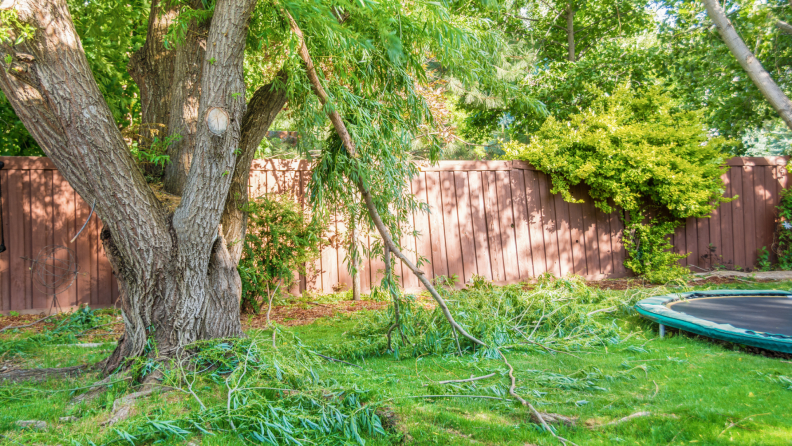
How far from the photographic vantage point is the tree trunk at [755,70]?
532 cm

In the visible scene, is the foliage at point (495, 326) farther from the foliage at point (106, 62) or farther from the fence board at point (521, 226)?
the foliage at point (106, 62)

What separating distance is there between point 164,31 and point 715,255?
8460mm

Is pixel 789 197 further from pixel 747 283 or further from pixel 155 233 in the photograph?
pixel 155 233

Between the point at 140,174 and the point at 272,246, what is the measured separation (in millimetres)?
2620

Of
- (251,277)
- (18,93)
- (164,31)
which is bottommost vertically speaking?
(251,277)

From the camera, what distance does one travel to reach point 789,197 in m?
7.81

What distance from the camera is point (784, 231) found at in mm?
7922

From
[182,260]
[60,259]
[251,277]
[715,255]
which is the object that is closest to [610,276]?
[715,255]

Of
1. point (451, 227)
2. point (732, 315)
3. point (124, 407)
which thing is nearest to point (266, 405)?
point (124, 407)

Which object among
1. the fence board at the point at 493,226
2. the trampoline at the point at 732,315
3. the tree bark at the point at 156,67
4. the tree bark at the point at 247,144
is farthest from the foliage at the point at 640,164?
the tree bark at the point at 156,67

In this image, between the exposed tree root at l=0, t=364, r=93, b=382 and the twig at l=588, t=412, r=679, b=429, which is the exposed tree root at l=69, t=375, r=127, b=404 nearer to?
the exposed tree root at l=0, t=364, r=93, b=382

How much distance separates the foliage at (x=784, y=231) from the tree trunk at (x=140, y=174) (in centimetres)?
872

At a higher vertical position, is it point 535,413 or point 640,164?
point 640,164

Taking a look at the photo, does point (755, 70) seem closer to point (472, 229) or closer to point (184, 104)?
point (472, 229)
